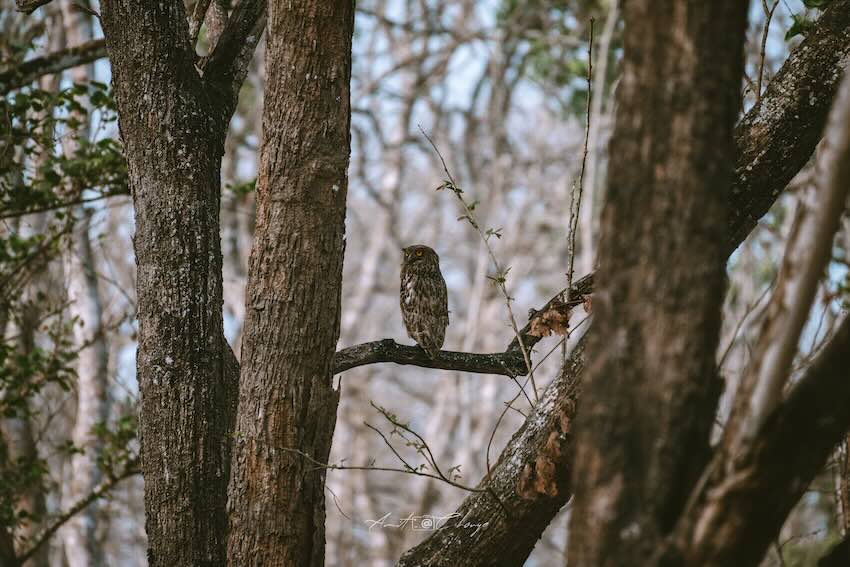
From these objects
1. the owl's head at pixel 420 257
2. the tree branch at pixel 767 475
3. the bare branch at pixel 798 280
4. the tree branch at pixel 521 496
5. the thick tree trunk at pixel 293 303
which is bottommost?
the tree branch at pixel 767 475

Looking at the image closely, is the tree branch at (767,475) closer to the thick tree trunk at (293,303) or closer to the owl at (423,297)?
the thick tree trunk at (293,303)

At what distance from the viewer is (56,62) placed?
5.21 m

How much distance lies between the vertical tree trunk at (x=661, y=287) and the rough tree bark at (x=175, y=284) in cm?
174

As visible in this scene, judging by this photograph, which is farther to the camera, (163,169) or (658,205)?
(163,169)

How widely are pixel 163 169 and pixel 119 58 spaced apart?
1.61 ft

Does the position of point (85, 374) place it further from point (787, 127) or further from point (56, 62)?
point (787, 127)

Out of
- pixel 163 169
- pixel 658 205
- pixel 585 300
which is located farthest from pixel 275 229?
pixel 658 205

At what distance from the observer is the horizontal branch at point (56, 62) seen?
514cm

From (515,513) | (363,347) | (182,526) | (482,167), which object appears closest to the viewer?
(515,513)

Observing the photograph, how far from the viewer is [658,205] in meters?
2.19

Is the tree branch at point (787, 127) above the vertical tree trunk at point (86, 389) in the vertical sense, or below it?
below

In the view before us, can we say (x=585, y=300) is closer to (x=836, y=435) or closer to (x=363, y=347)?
(x=363, y=347)

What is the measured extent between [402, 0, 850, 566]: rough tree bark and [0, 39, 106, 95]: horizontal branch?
335 centimetres

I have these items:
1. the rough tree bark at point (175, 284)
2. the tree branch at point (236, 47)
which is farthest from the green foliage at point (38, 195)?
the rough tree bark at point (175, 284)
